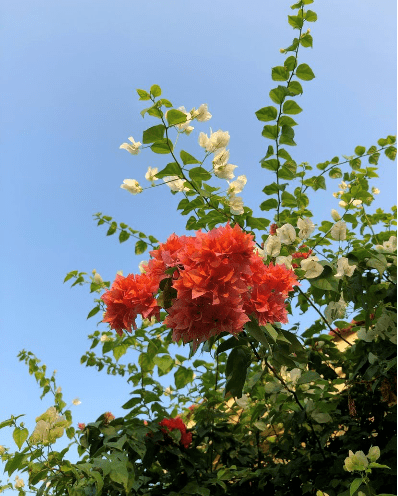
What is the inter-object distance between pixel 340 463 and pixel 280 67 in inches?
57.9

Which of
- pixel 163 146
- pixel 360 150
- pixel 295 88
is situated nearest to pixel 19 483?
pixel 163 146

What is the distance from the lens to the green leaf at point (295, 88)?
165cm

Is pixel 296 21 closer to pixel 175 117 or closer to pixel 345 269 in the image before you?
pixel 175 117

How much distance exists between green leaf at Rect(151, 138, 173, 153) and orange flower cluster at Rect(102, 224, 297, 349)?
35 centimetres

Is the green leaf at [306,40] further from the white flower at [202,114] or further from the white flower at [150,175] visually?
the white flower at [150,175]

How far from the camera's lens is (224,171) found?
4.83 ft

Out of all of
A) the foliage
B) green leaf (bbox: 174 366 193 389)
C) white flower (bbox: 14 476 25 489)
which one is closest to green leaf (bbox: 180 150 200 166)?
the foliage

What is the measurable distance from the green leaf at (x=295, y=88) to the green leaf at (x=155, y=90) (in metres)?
0.59

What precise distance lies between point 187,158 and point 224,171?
14 cm

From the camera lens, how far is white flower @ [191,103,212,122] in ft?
4.67

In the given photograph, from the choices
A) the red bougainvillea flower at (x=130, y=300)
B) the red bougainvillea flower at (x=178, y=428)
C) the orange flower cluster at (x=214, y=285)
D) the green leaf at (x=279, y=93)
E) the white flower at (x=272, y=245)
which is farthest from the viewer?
the red bougainvillea flower at (x=178, y=428)

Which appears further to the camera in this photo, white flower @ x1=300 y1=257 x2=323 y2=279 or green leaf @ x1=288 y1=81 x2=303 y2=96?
green leaf @ x1=288 y1=81 x2=303 y2=96

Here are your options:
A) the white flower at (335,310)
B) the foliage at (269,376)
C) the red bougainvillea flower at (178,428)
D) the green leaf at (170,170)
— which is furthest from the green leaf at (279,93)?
the red bougainvillea flower at (178,428)

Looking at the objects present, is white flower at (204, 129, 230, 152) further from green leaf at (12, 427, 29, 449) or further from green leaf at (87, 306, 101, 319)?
green leaf at (12, 427, 29, 449)
